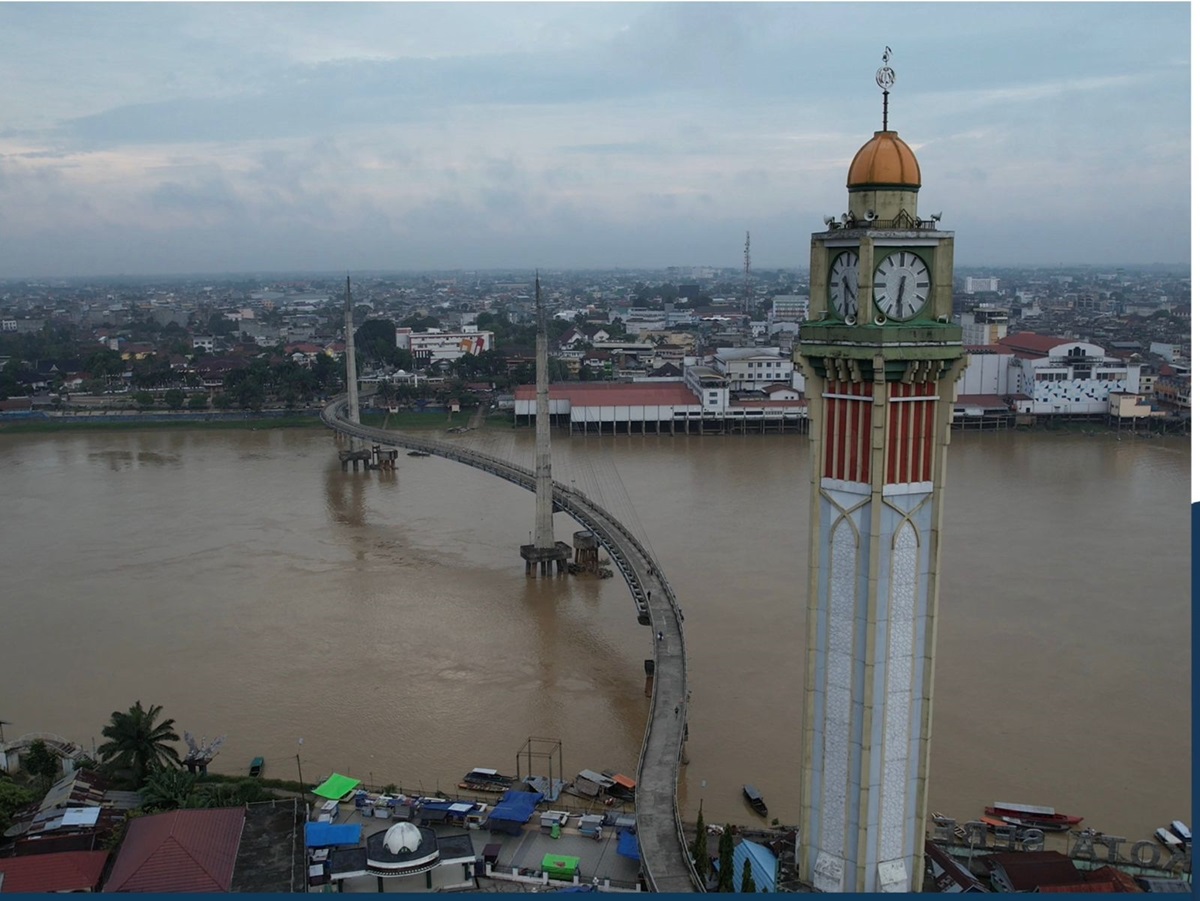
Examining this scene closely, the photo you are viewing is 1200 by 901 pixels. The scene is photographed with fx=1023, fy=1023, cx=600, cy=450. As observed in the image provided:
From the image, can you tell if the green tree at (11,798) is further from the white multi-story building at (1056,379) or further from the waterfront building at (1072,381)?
the waterfront building at (1072,381)

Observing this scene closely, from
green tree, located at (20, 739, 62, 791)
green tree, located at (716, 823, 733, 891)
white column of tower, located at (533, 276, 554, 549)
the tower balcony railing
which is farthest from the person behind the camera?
white column of tower, located at (533, 276, 554, 549)

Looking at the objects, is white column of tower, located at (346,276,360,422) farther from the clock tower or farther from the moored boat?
the clock tower

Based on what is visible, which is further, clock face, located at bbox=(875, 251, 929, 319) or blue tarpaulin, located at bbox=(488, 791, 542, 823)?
blue tarpaulin, located at bbox=(488, 791, 542, 823)

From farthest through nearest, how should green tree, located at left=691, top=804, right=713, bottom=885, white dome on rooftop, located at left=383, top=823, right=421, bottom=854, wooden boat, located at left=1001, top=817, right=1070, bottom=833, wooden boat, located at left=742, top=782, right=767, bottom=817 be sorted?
wooden boat, located at left=742, top=782, right=767, bottom=817, wooden boat, located at left=1001, top=817, right=1070, bottom=833, white dome on rooftop, located at left=383, top=823, right=421, bottom=854, green tree, located at left=691, top=804, right=713, bottom=885

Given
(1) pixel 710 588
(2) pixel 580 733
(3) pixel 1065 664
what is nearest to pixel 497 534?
(1) pixel 710 588

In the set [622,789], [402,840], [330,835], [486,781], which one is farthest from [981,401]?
[402,840]

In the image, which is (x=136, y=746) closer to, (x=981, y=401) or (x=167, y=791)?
(x=167, y=791)

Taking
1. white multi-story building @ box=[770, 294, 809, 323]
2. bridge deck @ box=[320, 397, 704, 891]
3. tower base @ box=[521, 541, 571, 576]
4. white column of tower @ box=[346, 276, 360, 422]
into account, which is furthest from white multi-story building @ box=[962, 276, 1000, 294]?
tower base @ box=[521, 541, 571, 576]
